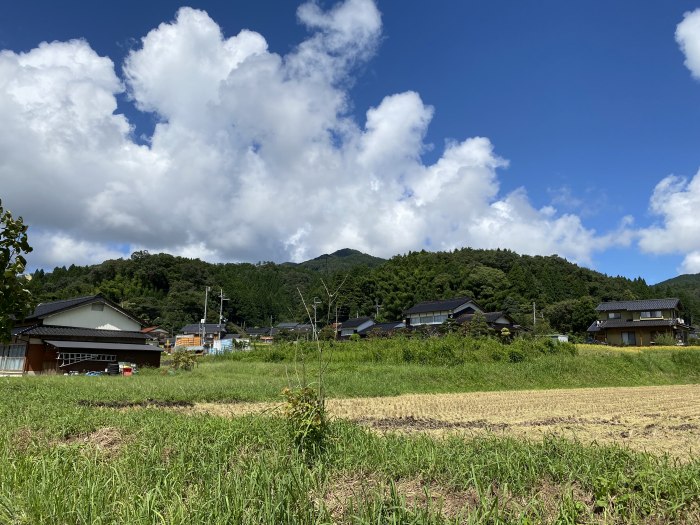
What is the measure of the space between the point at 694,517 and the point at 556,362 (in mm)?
23548

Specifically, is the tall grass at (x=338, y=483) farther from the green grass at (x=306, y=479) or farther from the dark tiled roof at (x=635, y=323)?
the dark tiled roof at (x=635, y=323)

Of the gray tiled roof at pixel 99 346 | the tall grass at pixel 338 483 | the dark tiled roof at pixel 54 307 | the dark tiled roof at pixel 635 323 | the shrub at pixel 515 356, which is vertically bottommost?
the tall grass at pixel 338 483

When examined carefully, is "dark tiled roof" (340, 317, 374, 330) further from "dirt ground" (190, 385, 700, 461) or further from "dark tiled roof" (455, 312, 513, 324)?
"dirt ground" (190, 385, 700, 461)

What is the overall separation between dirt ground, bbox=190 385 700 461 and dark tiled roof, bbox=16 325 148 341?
19357mm

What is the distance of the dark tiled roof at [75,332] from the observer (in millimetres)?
27984

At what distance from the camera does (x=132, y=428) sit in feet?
22.3

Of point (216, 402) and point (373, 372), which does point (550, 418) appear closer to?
point (216, 402)

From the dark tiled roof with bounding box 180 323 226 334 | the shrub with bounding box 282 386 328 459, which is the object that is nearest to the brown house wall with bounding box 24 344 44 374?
the shrub with bounding box 282 386 328 459

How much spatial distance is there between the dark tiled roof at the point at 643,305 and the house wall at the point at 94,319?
4866 centimetres

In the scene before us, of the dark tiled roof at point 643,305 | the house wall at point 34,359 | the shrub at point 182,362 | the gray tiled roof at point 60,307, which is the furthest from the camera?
the dark tiled roof at point 643,305

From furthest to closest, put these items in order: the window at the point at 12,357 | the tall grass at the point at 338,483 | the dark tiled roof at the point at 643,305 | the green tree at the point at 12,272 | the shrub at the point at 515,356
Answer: the dark tiled roof at the point at 643,305
the window at the point at 12,357
the shrub at the point at 515,356
the green tree at the point at 12,272
the tall grass at the point at 338,483

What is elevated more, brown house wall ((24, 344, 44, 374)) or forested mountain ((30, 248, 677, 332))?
forested mountain ((30, 248, 677, 332))

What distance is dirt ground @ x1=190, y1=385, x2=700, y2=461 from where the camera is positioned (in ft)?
31.3

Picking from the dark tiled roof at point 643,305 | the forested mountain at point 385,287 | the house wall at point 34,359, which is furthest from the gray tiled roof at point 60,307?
the dark tiled roof at point 643,305
